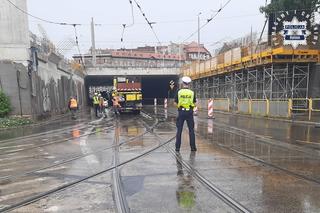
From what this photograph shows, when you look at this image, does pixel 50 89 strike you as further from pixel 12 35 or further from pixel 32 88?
pixel 12 35

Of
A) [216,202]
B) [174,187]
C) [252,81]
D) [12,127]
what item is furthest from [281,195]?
[252,81]

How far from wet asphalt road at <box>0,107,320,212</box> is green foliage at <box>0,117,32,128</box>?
31.4 feet

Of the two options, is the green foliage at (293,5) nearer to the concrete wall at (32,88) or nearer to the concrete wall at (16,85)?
the concrete wall at (32,88)

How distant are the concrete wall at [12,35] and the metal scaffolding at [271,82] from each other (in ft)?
54.9

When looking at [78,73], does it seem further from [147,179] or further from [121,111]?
[147,179]

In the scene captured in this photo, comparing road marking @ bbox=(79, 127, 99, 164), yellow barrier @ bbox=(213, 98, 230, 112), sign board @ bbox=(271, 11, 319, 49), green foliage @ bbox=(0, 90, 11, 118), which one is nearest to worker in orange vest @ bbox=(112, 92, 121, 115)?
yellow barrier @ bbox=(213, 98, 230, 112)

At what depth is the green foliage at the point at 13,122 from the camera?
2031cm

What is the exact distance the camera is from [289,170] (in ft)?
24.1

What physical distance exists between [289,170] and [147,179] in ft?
9.43

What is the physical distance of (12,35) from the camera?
22344 millimetres

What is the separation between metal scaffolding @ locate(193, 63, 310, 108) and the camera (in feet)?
86.9

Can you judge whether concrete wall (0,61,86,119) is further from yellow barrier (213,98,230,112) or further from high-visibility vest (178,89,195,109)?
high-visibility vest (178,89,195,109)

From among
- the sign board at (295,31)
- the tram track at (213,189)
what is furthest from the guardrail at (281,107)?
the tram track at (213,189)

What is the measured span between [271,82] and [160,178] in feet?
69.9
